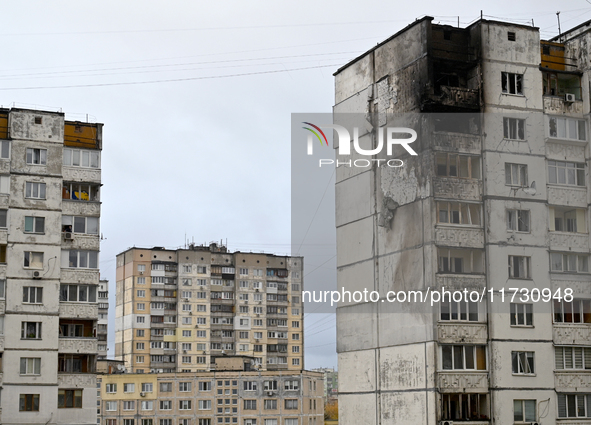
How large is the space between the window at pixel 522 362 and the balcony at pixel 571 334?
5.89 ft

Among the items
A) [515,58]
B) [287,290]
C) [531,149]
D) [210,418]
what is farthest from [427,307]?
[287,290]

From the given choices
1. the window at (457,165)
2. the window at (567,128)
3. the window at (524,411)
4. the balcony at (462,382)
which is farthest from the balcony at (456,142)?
the window at (524,411)

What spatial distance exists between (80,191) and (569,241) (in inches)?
1169

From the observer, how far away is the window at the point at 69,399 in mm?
54406

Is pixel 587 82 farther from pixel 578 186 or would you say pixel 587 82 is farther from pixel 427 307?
pixel 427 307

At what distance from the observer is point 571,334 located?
47.9m

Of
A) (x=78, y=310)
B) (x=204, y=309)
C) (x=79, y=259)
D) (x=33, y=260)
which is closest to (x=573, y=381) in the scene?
(x=78, y=310)

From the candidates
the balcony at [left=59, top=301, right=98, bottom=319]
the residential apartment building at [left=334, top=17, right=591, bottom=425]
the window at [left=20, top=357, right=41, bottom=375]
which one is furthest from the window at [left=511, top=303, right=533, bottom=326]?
the window at [left=20, top=357, right=41, bottom=375]

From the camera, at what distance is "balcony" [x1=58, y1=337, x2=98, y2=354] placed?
55.2 m

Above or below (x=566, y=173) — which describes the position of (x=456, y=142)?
above

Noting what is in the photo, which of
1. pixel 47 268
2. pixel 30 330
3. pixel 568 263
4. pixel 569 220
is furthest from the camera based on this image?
pixel 47 268

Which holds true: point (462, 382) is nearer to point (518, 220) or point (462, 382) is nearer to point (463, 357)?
point (463, 357)

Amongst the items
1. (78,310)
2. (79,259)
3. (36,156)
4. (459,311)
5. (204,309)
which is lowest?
(459,311)

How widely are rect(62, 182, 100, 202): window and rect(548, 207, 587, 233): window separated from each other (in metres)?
27.9
